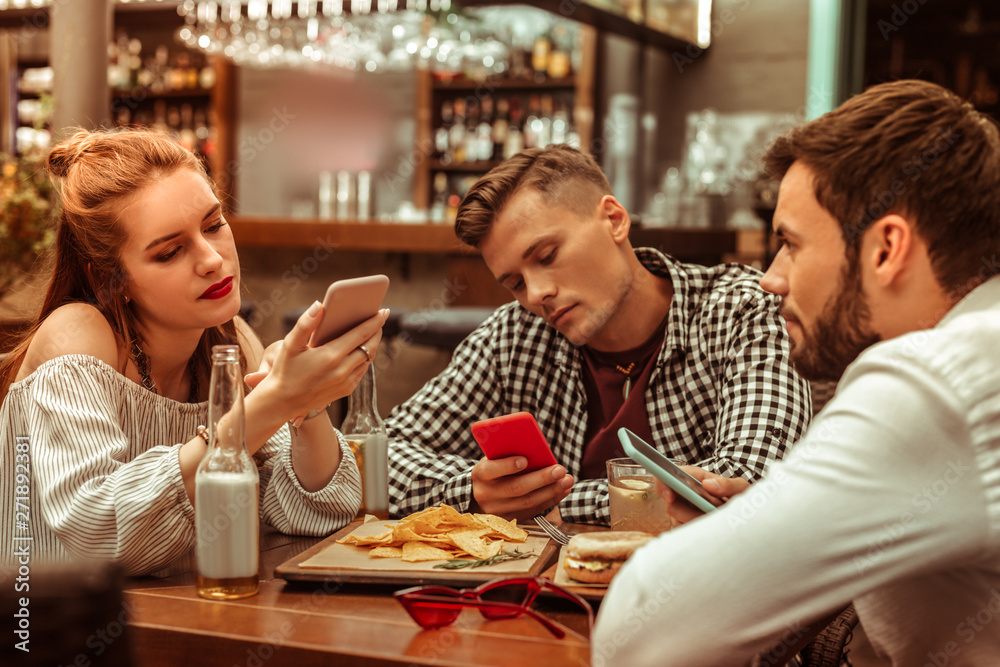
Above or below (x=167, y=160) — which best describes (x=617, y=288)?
below

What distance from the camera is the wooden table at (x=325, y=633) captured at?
91 cm

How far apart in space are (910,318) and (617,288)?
2.85 feet

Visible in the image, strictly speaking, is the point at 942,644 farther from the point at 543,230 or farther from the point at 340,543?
the point at 543,230

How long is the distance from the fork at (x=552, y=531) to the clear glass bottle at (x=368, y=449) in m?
0.28

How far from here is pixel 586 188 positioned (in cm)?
192

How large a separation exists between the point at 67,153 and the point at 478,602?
3.39 feet

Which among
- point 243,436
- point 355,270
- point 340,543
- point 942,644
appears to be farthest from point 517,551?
point 355,270

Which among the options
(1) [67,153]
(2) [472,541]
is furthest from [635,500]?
(1) [67,153]

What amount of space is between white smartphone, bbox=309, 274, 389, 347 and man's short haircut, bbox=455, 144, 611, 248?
2.04ft

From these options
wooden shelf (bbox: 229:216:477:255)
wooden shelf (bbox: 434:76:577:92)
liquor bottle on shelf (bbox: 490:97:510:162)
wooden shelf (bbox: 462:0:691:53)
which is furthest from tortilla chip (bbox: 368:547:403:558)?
liquor bottle on shelf (bbox: 490:97:510:162)

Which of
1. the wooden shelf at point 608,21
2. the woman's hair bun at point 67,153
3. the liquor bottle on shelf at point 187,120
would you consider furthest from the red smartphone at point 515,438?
the liquor bottle on shelf at point 187,120

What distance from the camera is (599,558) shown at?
1.08 metres

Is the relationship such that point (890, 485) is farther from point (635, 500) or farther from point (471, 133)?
point (471, 133)

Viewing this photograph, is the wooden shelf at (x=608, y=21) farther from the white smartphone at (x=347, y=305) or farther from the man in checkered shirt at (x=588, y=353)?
the white smartphone at (x=347, y=305)
